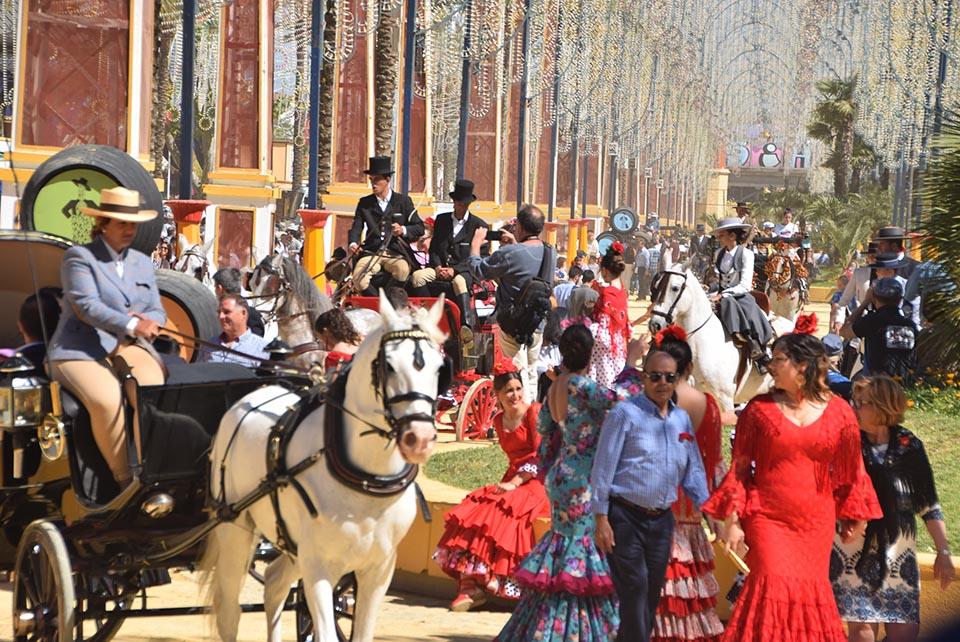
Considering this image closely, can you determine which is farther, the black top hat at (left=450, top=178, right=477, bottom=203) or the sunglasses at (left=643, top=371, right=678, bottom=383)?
the black top hat at (left=450, top=178, right=477, bottom=203)

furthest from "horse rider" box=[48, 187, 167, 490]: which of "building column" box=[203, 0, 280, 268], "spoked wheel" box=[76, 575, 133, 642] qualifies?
"building column" box=[203, 0, 280, 268]

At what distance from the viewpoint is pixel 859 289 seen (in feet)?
68.2

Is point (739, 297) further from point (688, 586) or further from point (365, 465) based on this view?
point (365, 465)

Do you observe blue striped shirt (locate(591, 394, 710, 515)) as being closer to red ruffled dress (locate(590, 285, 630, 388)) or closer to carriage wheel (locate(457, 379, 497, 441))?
red ruffled dress (locate(590, 285, 630, 388))

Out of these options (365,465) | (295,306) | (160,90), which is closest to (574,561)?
(365,465)

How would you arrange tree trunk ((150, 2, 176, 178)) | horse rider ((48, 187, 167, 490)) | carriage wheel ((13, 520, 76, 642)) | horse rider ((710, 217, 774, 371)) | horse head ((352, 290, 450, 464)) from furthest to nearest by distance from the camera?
tree trunk ((150, 2, 176, 178))
horse rider ((710, 217, 774, 371))
horse rider ((48, 187, 167, 490))
carriage wheel ((13, 520, 76, 642))
horse head ((352, 290, 450, 464))

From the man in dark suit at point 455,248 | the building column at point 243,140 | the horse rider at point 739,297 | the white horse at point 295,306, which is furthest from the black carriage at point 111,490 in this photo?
the building column at point 243,140

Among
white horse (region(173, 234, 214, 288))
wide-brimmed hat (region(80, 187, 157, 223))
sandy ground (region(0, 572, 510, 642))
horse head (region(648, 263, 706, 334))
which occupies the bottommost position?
sandy ground (region(0, 572, 510, 642))

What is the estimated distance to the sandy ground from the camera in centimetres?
978

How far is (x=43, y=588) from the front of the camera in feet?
26.9

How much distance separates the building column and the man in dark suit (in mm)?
13581

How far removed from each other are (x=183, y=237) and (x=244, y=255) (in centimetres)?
572

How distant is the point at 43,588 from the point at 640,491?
118 inches

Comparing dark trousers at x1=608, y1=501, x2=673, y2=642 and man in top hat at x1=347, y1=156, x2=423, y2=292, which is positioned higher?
man in top hat at x1=347, y1=156, x2=423, y2=292
